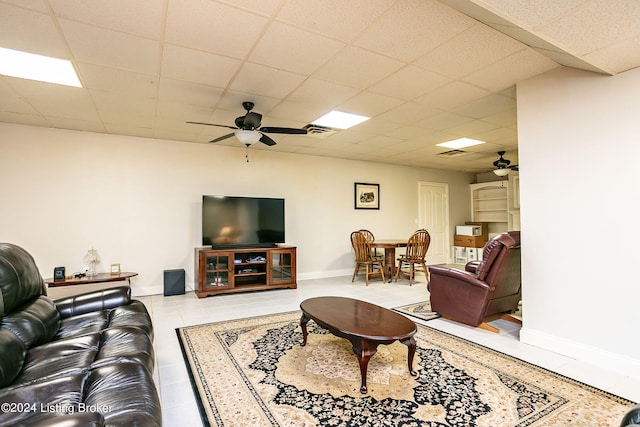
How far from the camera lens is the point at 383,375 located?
7.57 ft

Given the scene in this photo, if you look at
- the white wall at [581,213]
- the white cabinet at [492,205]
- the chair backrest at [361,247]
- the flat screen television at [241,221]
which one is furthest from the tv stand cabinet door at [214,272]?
the white cabinet at [492,205]

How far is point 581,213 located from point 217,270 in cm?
453

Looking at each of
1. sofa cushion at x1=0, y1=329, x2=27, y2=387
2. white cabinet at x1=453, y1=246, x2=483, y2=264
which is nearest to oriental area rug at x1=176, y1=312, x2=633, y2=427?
sofa cushion at x1=0, y1=329, x2=27, y2=387

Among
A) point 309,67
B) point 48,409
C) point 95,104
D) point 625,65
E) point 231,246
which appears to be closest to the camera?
point 48,409

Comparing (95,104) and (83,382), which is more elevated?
(95,104)

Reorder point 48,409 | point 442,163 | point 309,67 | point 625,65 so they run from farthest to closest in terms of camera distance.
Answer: point 442,163
point 309,67
point 625,65
point 48,409

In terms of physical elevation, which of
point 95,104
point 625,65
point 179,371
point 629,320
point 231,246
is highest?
point 95,104

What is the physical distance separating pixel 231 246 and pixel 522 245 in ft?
13.4

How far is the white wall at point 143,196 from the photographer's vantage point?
4.31 m

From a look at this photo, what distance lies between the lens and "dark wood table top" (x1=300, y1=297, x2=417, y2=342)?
2.12 meters

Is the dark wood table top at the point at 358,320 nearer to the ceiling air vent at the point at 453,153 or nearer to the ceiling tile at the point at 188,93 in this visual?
the ceiling tile at the point at 188,93

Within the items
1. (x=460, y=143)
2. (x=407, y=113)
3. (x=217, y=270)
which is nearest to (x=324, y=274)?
(x=217, y=270)

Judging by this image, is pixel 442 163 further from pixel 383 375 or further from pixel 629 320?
pixel 383 375

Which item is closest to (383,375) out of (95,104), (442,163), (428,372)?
(428,372)
